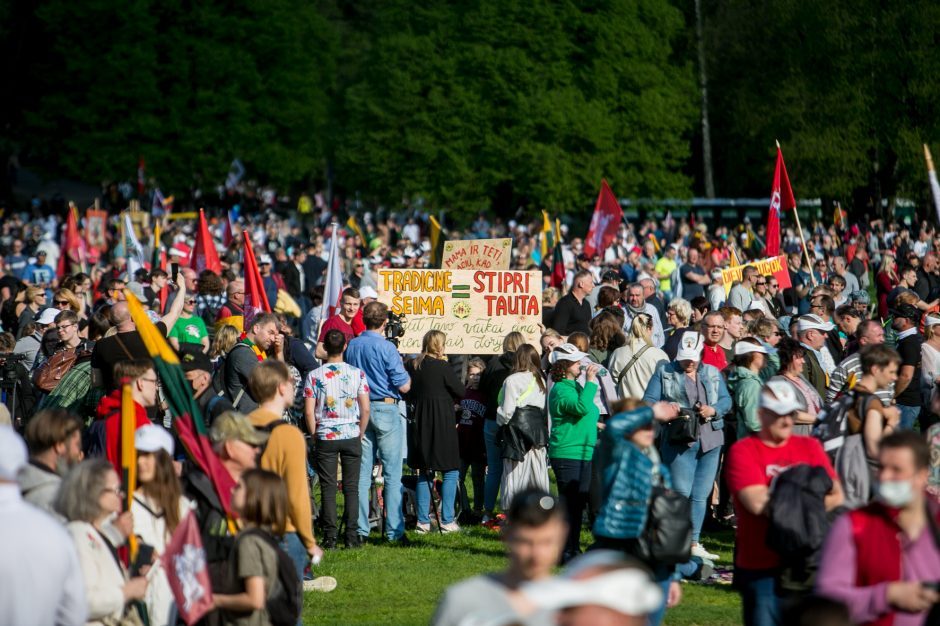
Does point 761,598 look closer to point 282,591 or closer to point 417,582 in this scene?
point 282,591

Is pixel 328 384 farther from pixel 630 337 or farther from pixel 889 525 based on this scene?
pixel 889 525

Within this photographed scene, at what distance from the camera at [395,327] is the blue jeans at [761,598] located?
8.50 meters

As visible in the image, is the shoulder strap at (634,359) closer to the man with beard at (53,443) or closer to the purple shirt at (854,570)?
the man with beard at (53,443)

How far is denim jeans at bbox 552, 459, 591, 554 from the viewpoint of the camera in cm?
1159

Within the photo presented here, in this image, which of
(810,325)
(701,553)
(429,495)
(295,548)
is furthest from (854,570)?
(429,495)

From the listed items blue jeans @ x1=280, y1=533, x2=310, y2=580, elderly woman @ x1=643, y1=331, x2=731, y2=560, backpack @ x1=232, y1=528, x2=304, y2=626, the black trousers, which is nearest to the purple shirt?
backpack @ x1=232, y1=528, x2=304, y2=626

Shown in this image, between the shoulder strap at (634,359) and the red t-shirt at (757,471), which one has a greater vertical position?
the shoulder strap at (634,359)

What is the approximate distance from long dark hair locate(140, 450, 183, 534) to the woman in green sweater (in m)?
4.72

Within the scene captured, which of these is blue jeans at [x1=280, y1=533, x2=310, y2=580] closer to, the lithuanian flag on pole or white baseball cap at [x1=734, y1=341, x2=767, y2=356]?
the lithuanian flag on pole

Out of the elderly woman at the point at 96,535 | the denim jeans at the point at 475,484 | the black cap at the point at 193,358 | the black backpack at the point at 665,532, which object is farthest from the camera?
the denim jeans at the point at 475,484

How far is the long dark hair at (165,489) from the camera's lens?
735cm

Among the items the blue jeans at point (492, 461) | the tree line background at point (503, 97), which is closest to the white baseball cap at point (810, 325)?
the blue jeans at point (492, 461)

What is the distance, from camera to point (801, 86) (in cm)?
4591

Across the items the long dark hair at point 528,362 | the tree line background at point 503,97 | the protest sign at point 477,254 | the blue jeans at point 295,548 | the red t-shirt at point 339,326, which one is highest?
the tree line background at point 503,97
